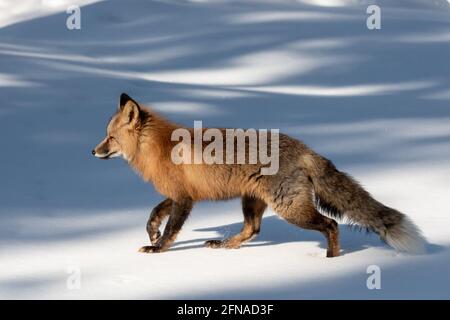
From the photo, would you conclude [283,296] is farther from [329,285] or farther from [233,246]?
[233,246]

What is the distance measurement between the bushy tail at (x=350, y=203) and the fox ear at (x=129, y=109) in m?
1.26

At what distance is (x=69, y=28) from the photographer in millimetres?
17969

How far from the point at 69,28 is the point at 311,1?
7131 mm

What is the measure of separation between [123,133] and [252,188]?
1070 millimetres

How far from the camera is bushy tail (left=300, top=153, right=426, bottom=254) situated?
5.60 meters

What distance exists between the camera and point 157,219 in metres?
6.21

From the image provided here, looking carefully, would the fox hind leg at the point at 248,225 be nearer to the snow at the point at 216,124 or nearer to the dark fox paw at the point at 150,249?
the snow at the point at 216,124

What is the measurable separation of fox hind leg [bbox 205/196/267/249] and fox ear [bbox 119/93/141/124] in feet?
3.22

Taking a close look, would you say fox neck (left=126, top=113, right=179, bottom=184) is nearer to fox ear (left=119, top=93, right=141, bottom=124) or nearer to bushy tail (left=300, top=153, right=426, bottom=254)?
fox ear (left=119, top=93, right=141, bottom=124)

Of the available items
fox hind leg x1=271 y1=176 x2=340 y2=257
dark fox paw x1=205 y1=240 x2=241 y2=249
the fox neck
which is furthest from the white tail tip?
the fox neck

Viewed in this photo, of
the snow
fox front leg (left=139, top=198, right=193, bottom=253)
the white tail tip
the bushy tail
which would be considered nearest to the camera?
the snow

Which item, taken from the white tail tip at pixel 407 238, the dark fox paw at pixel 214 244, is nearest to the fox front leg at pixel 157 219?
the dark fox paw at pixel 214 244

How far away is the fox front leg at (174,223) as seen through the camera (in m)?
5.96

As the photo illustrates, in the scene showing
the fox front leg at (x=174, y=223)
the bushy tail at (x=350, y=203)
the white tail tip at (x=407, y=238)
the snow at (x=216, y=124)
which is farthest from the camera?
the fox front leg at (x=174, y=223)
